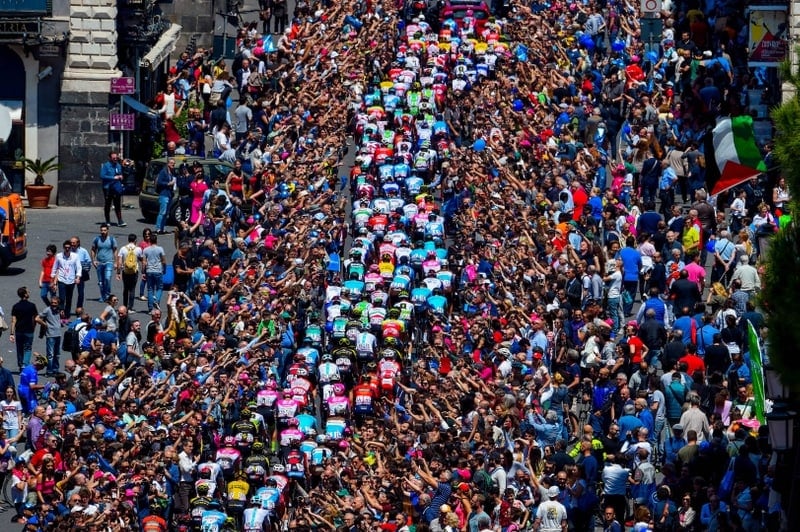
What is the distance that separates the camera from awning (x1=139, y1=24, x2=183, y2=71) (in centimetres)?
5597

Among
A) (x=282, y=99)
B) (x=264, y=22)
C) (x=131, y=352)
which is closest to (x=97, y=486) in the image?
(x=131, y=352)

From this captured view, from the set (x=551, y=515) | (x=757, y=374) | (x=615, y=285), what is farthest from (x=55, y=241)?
(x=757, y=374)

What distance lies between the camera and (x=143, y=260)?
42.9 meters

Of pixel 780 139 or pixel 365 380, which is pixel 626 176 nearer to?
pixel 365 380

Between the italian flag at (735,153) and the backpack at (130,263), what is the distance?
1262cm

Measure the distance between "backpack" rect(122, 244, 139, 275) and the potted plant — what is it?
9.40 meters

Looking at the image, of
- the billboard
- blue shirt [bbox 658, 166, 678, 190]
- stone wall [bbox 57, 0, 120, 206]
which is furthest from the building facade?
the billboard

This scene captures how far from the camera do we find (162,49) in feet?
188

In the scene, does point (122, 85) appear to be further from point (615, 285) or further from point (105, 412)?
point (105, 412)

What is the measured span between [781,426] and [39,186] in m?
26.9

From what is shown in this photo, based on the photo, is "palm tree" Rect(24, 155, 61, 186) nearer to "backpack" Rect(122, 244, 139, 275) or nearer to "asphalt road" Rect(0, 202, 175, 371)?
"asphalt road" Rect(0, 202, 175, 371)

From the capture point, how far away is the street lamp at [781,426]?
28031 mm

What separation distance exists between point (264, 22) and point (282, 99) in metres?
9.84

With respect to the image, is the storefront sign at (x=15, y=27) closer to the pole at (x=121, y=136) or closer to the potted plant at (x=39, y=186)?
the pole at (x=121, y=136)
